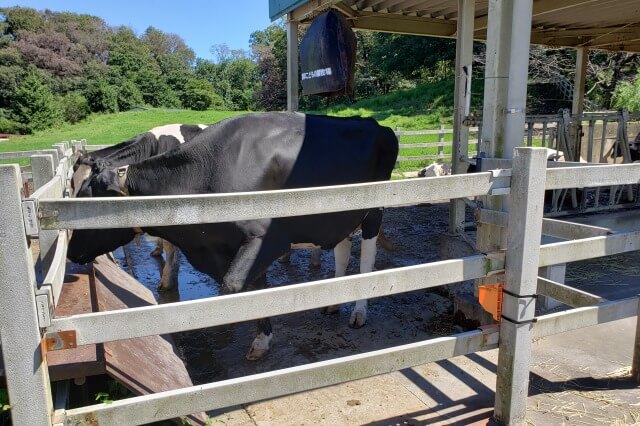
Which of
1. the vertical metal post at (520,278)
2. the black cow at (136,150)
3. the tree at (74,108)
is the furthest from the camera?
the tree at (74,108)

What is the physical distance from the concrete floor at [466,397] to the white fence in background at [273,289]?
0.39 m

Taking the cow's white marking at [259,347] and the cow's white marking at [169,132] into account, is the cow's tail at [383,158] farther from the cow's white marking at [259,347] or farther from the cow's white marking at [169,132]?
the cow's white marking at [169,132]

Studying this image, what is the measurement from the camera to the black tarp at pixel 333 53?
5.48 m

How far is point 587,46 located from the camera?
9.34 meters

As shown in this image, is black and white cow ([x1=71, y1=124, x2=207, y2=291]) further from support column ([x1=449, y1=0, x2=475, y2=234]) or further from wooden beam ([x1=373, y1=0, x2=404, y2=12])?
wooden beam ([x1=373, y1=0, x2=404, y2=12])

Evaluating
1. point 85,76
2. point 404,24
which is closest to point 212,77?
point 85,76

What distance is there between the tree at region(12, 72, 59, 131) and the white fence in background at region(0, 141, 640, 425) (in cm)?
4639

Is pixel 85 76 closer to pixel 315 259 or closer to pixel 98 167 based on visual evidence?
pixel 315 259

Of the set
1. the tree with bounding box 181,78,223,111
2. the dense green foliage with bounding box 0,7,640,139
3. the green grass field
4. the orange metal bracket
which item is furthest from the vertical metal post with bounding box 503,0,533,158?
the tree with bounding box 181,78,223,111

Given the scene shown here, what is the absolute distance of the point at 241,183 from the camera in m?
3.96

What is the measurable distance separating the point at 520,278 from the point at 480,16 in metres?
5.79

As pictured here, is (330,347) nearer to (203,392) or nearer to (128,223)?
(203,392)

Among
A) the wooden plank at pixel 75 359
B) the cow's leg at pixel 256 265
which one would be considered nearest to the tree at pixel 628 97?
the cow's leg at pixel 256 265

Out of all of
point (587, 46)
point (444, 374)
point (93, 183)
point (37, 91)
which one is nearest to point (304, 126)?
point (93, 183)
